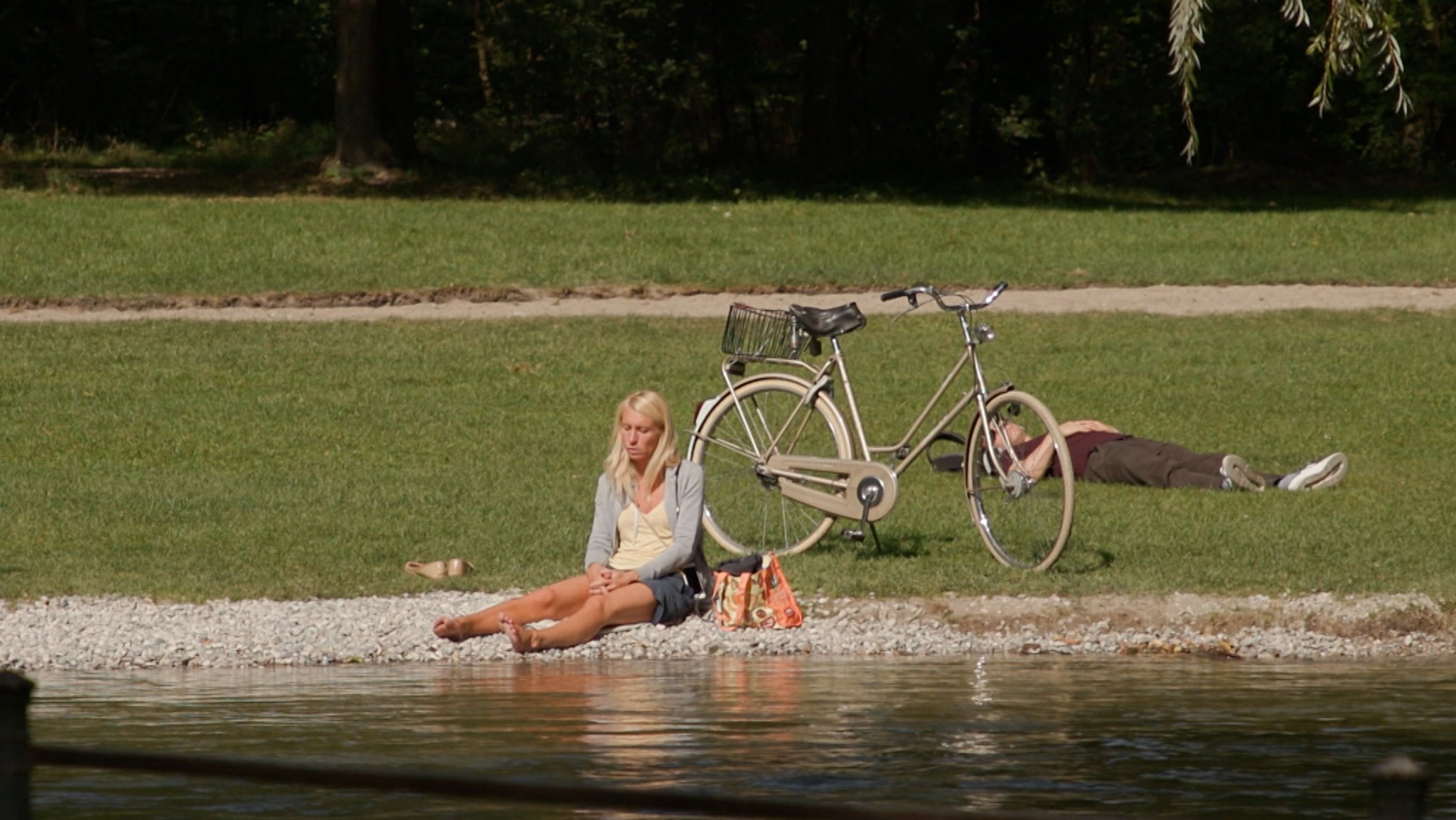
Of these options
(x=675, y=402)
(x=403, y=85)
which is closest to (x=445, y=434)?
(x=675, y=402)

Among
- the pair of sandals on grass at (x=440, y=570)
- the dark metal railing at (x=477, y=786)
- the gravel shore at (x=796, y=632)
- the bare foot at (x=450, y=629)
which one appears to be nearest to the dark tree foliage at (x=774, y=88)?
the gravel shore at (x=796, y=632)

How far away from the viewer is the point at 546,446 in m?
13.6

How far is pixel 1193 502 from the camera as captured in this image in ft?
37.9

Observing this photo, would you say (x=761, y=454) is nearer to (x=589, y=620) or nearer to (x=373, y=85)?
(x=589, y=620)

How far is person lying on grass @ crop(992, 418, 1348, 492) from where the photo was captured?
11898 mm

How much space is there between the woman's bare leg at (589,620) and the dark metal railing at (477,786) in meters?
5.01

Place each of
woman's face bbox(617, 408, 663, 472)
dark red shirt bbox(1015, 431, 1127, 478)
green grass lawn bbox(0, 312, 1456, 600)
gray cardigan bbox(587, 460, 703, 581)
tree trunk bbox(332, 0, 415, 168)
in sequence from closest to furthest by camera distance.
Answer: gray cardigan bbox(587, 460, 703, 581)
woman's face bbox(617, 408, 663, 472)
green grass lawn bbox(0, 312, 1456, 600)
dark red shirt bbox(1015, 431, 1127, 478)
tree trunk bbox(332, 0, 415, 168)

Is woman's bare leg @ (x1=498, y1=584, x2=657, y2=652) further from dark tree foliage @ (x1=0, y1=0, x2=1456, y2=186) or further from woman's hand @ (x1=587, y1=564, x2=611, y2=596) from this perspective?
A: dark tree foliage @ (x1=0, y1=0, x2=1456, y2=186)

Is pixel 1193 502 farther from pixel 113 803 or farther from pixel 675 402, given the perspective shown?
pixel 113 803

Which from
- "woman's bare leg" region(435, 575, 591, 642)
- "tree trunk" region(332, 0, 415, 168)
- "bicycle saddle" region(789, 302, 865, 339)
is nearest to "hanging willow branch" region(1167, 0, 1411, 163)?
"bicycle saddle" region(789, 302, 865, 339)

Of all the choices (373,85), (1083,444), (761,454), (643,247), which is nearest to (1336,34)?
(761,454)

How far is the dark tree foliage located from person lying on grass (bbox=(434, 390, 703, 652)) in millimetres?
18291

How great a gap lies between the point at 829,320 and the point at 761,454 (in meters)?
0.72

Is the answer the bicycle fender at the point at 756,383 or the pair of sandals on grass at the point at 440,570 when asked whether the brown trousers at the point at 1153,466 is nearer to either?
the bicycle fender at the point at 756,383
